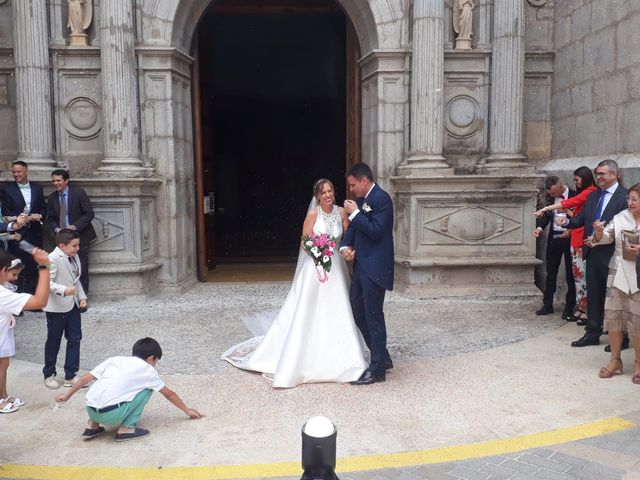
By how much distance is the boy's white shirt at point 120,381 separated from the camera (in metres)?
4.52

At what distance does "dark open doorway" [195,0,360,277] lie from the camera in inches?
651

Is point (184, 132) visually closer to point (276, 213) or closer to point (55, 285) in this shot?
point (55, 285)

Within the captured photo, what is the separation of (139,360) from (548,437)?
2921 millimetres

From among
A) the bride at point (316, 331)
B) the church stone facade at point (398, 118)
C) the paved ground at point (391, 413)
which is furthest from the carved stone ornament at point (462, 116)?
the bride at point (316, 331)

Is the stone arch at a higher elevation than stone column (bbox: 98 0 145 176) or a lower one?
higher

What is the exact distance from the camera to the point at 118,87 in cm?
913

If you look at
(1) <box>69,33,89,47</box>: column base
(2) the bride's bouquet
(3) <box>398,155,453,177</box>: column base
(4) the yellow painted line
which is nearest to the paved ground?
(4) the yellow painted line

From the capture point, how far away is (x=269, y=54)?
669 inches

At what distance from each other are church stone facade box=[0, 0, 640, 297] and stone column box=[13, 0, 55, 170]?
0.02 meters

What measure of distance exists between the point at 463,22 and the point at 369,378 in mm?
6112

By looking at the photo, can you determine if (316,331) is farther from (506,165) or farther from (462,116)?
(462,116)

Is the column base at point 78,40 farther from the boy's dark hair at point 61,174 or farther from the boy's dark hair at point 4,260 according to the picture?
the boy's dark hair at point 4,260

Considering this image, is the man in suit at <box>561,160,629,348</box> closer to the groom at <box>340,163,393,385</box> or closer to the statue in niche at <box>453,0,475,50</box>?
the groom at <box>340,163,393,385</box>

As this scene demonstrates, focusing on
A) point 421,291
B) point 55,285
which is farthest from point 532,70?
point 55,285
